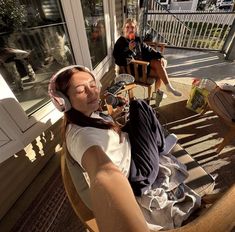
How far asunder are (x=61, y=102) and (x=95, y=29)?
6.37 feet

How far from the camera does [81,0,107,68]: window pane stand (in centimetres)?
213

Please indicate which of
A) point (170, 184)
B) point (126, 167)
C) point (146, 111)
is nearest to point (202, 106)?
point (146, 111)

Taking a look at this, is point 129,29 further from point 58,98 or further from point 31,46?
point 58,98

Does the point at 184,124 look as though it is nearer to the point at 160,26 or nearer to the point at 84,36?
the point at 84,36

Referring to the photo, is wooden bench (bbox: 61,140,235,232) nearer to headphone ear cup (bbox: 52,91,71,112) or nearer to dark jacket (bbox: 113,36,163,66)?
headphone ear cup (bbox: 52,91,71,112)

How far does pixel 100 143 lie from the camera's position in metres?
0.81

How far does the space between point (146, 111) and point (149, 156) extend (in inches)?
13.4

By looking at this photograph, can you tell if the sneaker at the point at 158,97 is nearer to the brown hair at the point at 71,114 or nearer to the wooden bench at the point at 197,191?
the wooden bench at the point at 197,191

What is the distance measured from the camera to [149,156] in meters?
1.05

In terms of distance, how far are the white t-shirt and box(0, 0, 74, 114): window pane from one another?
85 cm

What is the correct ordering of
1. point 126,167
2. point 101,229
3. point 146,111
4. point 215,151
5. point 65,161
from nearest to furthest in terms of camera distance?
1. point 101,229
2. point 65,161
3. point 126,167
4. point 146,111
5. point 215,151

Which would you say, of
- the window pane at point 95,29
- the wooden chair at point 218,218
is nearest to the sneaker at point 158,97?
the window pane at point 95,29

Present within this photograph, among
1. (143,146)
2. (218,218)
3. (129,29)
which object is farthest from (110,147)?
(129,29)

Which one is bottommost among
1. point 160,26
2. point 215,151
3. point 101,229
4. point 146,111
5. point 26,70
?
point 215,151
